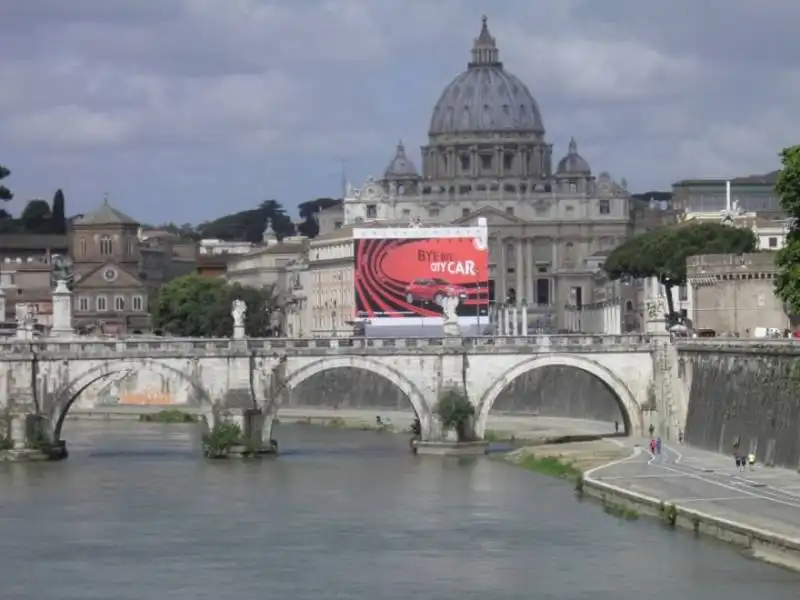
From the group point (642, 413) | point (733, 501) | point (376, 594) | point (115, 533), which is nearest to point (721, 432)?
point (642, 413)

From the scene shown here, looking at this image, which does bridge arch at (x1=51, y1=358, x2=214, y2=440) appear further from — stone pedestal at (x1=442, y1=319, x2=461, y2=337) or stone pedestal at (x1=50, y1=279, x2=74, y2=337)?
stone pedestal at (x1=442, y1=319, x2=461, y2=337)

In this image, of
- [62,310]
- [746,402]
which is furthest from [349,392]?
[746,402]

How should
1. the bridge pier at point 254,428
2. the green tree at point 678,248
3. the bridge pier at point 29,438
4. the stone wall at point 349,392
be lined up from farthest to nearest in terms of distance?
the green tree at point 678,248 → the stone wall at point 349,392 → the bridge pier at point 254,428 → the bridge pier at point 29,438

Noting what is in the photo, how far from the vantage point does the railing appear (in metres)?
104

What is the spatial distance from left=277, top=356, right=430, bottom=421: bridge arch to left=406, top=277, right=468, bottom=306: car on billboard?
959 cm

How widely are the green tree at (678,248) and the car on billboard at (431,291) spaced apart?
92.9 feet

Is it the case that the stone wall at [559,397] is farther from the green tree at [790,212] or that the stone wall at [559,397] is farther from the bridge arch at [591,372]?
the green tree at [790,212]

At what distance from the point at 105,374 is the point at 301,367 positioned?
256 inches

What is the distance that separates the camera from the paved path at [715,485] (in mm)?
74375

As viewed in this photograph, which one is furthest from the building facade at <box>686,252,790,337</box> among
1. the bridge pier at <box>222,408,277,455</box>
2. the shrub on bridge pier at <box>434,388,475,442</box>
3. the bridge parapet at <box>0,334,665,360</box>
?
the bridge pier at <box>222,408,277,455</box>

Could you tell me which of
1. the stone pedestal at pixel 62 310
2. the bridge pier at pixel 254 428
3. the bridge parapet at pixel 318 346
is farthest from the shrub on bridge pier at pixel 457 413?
the stone pedestal at pixel 62 310

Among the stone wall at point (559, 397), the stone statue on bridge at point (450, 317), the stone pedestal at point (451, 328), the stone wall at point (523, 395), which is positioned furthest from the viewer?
the stone wall at point (523, 395)

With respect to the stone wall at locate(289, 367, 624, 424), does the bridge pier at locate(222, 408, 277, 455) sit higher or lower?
lower

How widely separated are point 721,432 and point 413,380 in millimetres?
13251
